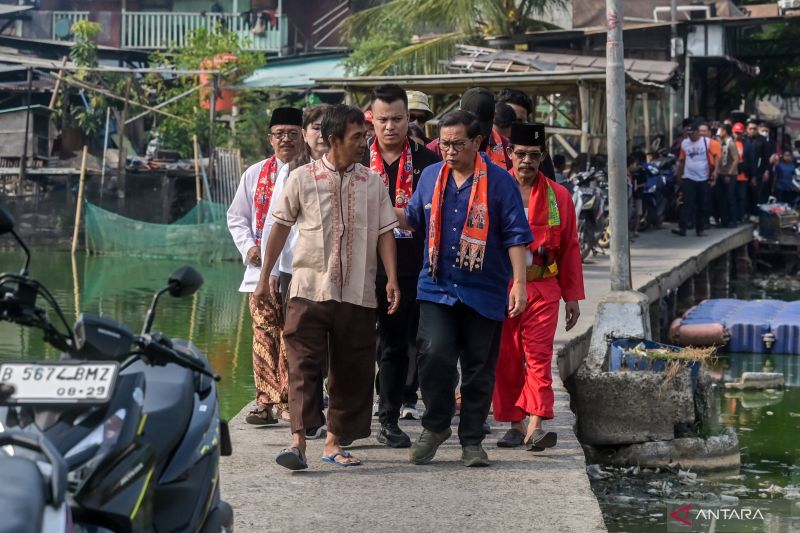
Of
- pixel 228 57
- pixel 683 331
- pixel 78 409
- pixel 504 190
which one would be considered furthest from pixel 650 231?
pixel 78 409

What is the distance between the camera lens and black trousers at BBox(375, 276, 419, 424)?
21.6ft

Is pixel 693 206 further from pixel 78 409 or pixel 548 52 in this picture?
pixel 78 409

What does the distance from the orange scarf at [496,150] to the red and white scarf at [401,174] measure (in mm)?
602

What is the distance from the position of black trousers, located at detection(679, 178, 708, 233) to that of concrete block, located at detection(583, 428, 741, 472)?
11861 millimetres

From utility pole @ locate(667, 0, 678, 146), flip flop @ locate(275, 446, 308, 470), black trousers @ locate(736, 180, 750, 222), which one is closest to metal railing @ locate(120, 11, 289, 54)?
utility pole @ locate(667, 0, 678, 146)

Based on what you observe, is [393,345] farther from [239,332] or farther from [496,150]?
[239,332]

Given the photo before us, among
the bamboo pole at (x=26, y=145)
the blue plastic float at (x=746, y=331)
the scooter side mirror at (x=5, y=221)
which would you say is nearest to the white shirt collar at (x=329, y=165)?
the scooter side mirror at (x=5, y=221)

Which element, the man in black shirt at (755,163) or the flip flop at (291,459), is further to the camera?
the man in black shirt at (755,163)

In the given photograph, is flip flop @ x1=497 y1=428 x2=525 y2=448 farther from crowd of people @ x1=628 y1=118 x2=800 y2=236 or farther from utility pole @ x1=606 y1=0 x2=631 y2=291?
crowd of people @ x1=628 y1=118 x2=800 y2=236

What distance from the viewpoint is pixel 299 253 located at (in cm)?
603

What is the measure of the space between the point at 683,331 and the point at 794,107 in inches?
1095

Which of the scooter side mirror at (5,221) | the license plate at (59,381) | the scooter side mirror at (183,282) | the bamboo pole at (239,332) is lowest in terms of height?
the bamboo pole at (239,332)

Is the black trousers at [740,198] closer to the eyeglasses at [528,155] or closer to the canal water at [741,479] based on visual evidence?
the canal water at [741,479]

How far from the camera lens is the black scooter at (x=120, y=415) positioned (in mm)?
3238
